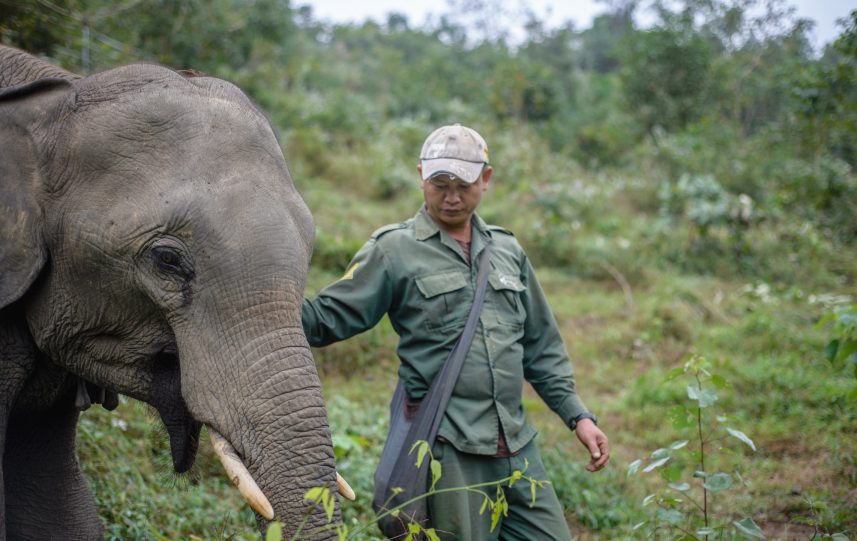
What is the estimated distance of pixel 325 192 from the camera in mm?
12391

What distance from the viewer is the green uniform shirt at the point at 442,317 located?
299cm

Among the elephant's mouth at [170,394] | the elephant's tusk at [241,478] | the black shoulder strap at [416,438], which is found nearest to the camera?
the elephant's tusk at [241,478]

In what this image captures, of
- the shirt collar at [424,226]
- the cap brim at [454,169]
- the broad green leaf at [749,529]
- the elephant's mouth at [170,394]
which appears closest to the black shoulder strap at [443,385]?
the shirt collar at [424,226]

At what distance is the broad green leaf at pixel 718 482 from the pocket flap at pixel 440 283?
1169mm

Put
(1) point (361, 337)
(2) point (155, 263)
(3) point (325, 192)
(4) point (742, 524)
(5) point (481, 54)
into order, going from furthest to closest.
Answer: (5) point (481, 54), (3) point (325, 192), (1) point (361, 337), (4) point (742, 524), (2) point (155, 263)

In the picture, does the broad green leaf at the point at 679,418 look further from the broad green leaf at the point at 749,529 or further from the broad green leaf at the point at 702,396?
the broad green leaf at the point at 749,529

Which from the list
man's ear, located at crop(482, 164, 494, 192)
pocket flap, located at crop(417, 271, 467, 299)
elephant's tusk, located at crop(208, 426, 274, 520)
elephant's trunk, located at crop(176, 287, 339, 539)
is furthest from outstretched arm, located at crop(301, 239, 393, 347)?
elephant's tusk, located at crop(208, 426, 274, 520)

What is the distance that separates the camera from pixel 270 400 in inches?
85.8

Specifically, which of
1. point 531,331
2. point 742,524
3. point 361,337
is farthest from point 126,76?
point 361,337

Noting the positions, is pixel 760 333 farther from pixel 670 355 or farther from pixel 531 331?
pixel 531 331

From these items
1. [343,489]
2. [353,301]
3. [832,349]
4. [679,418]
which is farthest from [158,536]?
[832,349]

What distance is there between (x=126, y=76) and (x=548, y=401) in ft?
6.16

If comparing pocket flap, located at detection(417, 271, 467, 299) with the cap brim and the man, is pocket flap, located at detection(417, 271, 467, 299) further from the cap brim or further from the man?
the cap brim

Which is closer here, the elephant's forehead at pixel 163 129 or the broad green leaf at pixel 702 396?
the elephant's forehead at pixel 163 129
